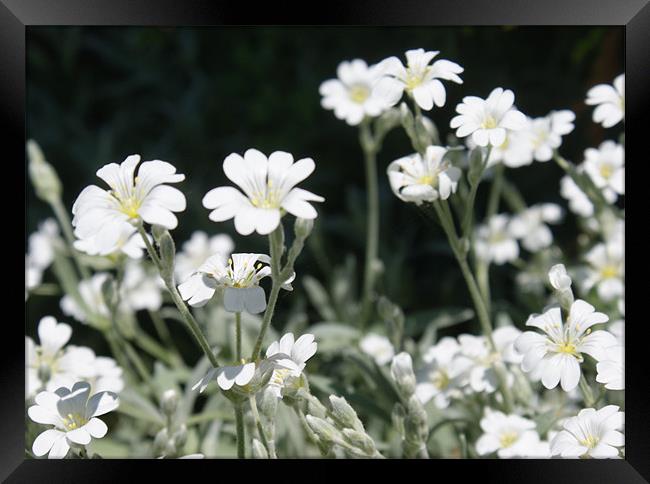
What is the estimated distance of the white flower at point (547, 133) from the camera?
1469 millimetres

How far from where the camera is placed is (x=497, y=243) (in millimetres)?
2133

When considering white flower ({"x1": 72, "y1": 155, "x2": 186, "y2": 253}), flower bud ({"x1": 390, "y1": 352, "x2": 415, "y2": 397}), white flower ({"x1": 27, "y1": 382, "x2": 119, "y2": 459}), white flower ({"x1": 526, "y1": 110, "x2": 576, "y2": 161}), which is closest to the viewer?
white flower ({"x1": 72, "y1": 155, "x2": 186, "y2": 253})

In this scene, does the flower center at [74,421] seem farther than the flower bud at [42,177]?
No

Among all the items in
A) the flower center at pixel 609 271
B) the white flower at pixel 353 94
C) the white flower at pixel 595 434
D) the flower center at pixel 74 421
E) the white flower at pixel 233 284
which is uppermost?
the white flower at pixel 353 94

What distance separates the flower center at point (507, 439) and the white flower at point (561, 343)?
0.69 ft

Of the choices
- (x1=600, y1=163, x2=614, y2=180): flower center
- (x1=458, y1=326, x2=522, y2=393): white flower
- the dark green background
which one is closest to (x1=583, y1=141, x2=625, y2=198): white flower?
(x1=600, y1=163, x2=614, y2=180): flower center

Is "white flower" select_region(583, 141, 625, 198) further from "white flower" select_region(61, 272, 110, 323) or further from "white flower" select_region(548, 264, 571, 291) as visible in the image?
"white flower" select_region(61, 272, 110, 323)

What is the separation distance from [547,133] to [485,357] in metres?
0.43

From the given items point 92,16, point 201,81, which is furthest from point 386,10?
point 201,81

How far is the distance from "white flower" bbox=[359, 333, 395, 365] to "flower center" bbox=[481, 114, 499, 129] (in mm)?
673

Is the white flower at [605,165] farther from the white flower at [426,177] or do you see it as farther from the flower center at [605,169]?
the white flower at [426,177]

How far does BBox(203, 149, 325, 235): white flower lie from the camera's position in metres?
0.99

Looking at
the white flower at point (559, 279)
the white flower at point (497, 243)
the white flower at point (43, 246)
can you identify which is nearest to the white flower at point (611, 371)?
the white flower at point (559, 279)

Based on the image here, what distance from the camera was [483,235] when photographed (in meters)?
2.18
